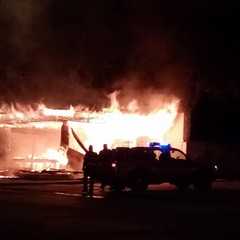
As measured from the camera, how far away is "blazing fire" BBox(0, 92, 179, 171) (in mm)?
33844

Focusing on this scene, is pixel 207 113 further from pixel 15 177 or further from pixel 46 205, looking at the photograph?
pixel 46 205

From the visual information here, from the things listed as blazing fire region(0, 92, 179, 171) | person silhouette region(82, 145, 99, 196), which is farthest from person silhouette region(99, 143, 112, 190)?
blazing fire region(0, 92, 179, 171)

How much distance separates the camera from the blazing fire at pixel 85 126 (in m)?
33.8

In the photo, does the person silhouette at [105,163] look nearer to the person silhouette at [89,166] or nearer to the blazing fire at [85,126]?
the person silhouette at [89,166]

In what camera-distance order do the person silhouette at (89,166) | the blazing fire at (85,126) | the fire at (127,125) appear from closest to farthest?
the person silhouette at (89,166), the blazing fire at (85,126), the fire at (127,125)

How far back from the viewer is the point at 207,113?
38312 millimetres

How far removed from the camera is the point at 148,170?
81.4ft

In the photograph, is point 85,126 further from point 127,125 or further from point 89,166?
point 89,166

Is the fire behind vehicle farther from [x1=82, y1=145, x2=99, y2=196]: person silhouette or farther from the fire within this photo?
the fire

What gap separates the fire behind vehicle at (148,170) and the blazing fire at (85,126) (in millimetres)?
8766

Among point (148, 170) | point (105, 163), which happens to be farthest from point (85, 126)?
point (148, 170)

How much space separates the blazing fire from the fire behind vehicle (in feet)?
28.8

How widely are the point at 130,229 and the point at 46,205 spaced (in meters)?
5.01

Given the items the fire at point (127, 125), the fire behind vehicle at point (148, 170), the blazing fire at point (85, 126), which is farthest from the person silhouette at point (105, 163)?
the fire at point (127, 125)
